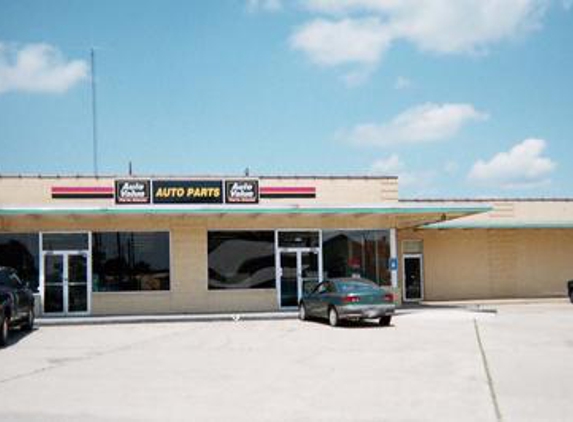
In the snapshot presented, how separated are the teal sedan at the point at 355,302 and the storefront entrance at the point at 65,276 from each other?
8.93 m

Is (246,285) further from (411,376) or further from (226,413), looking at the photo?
(226,413)

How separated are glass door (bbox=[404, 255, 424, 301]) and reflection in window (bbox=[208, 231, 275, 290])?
8.75 meters

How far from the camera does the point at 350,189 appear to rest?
28.6 m

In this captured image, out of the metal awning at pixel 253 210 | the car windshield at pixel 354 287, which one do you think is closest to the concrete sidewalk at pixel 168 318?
the metal awning at pixel 253 210

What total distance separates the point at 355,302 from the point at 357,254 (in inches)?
291

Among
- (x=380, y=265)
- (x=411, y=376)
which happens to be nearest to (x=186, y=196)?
(x=380, y=265)

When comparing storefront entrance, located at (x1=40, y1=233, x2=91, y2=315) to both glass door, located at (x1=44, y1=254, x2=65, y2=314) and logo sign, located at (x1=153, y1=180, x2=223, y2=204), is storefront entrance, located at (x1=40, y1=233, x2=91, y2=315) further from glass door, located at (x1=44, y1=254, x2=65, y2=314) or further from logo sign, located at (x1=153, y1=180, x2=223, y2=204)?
logo sign, located at (x1=153, y1=180, x2=223, y2=204)

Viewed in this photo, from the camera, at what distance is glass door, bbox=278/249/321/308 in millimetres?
27608

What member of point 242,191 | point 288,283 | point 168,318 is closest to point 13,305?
point 168,318

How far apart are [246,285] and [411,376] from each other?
15.7 metres

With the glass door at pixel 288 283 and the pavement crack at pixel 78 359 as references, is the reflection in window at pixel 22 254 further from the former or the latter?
the pavement crack at pixel 78 359

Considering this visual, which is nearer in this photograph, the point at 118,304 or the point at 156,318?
the point at 156,318

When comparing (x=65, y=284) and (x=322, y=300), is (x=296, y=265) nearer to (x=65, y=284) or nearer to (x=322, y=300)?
(x=322, y=300)

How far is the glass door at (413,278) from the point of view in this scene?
34.1m
